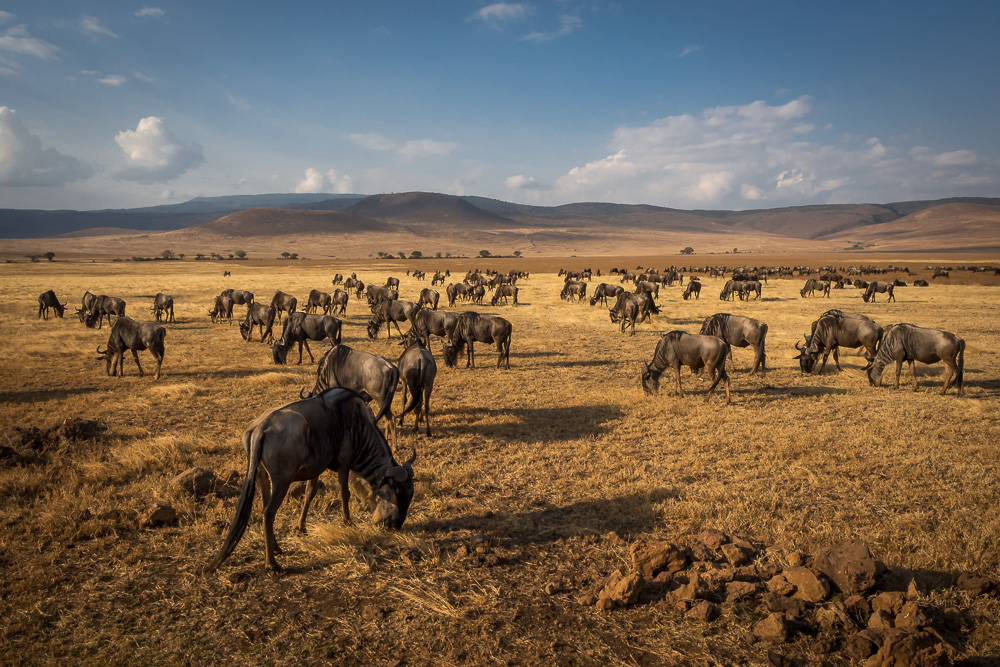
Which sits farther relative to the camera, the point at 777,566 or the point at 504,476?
the point at 504,476

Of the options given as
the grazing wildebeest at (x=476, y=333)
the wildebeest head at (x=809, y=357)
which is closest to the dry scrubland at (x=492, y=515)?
the wildebeest head at (x=809, y=357)

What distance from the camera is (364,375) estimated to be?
388 inches

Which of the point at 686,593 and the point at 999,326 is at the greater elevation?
the point at 999,326

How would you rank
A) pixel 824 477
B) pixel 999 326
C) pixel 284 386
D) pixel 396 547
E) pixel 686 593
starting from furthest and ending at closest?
pixel 999 326, pixel 284 386, pixel 824 477, pixel 396 547, pixel 686 593

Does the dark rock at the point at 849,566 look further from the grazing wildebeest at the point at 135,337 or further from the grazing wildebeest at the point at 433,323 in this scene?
the grazing wildebeest at the point at 135,337

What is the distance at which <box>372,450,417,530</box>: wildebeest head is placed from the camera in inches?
255

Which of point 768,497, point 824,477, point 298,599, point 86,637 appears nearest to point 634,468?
point 768,497

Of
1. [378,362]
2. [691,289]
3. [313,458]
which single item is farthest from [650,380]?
[691,289]

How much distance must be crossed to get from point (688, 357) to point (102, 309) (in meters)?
25.7

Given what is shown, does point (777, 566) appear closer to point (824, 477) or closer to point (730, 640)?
point (730, 640)

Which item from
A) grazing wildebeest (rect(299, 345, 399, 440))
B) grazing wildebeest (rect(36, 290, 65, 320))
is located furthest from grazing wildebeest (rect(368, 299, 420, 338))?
grazing wildebeest (rect(36, 290, 65, 320))

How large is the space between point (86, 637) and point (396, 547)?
306 cm

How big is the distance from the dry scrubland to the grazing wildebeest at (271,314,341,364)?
65.9 inches

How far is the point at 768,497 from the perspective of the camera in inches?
304
